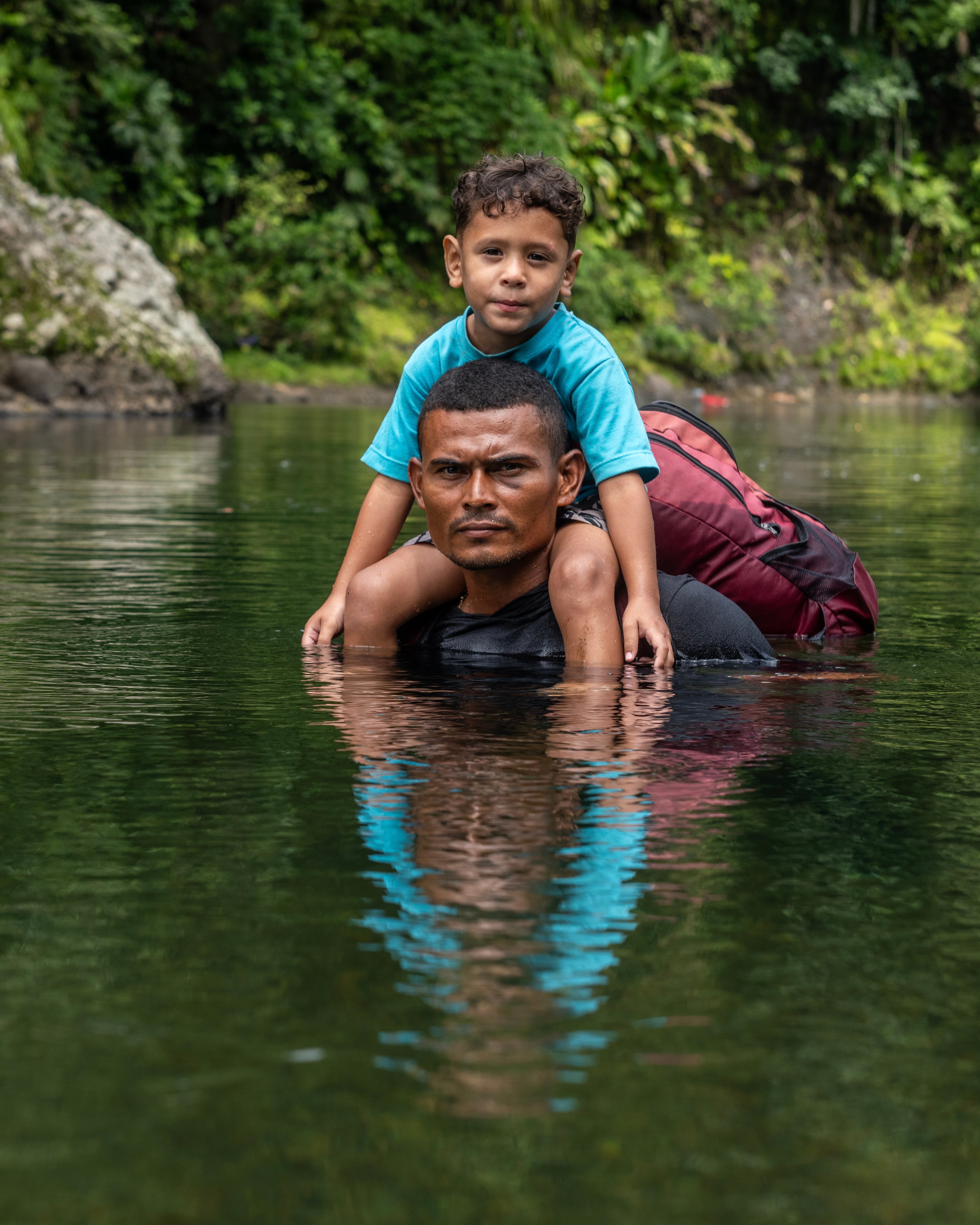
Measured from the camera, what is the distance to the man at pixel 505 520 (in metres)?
3.41

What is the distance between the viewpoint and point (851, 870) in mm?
1893

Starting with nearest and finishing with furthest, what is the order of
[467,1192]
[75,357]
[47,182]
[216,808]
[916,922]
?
[467,1192] → [916,922] → [216,808] → [75,357] → [47,182]

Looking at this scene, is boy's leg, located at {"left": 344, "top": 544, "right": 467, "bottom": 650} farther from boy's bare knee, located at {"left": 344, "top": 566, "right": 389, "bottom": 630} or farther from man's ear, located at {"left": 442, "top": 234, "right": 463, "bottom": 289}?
man's ear, located at {"left": 442, "top": 234, "right": 463, "bottom": 289}

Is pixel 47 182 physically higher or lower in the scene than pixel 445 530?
higher

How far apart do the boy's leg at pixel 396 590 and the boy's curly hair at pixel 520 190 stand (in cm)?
77

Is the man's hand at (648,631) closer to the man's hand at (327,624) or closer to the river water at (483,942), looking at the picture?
the river water at (483,942)

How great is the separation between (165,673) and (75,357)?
473 inches

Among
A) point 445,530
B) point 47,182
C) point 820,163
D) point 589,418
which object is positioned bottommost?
point 445,530

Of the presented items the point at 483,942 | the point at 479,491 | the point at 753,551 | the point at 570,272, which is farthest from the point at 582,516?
the point at 483,942

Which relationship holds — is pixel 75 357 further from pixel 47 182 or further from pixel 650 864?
pixel 650 864

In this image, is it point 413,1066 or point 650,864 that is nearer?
point 413,1066

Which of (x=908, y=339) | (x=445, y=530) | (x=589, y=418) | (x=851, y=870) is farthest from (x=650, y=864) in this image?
(x=908, y=339)

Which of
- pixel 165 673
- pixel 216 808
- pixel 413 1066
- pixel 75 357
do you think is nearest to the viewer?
pixel 413 1066

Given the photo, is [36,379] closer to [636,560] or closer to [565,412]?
[565,412]
